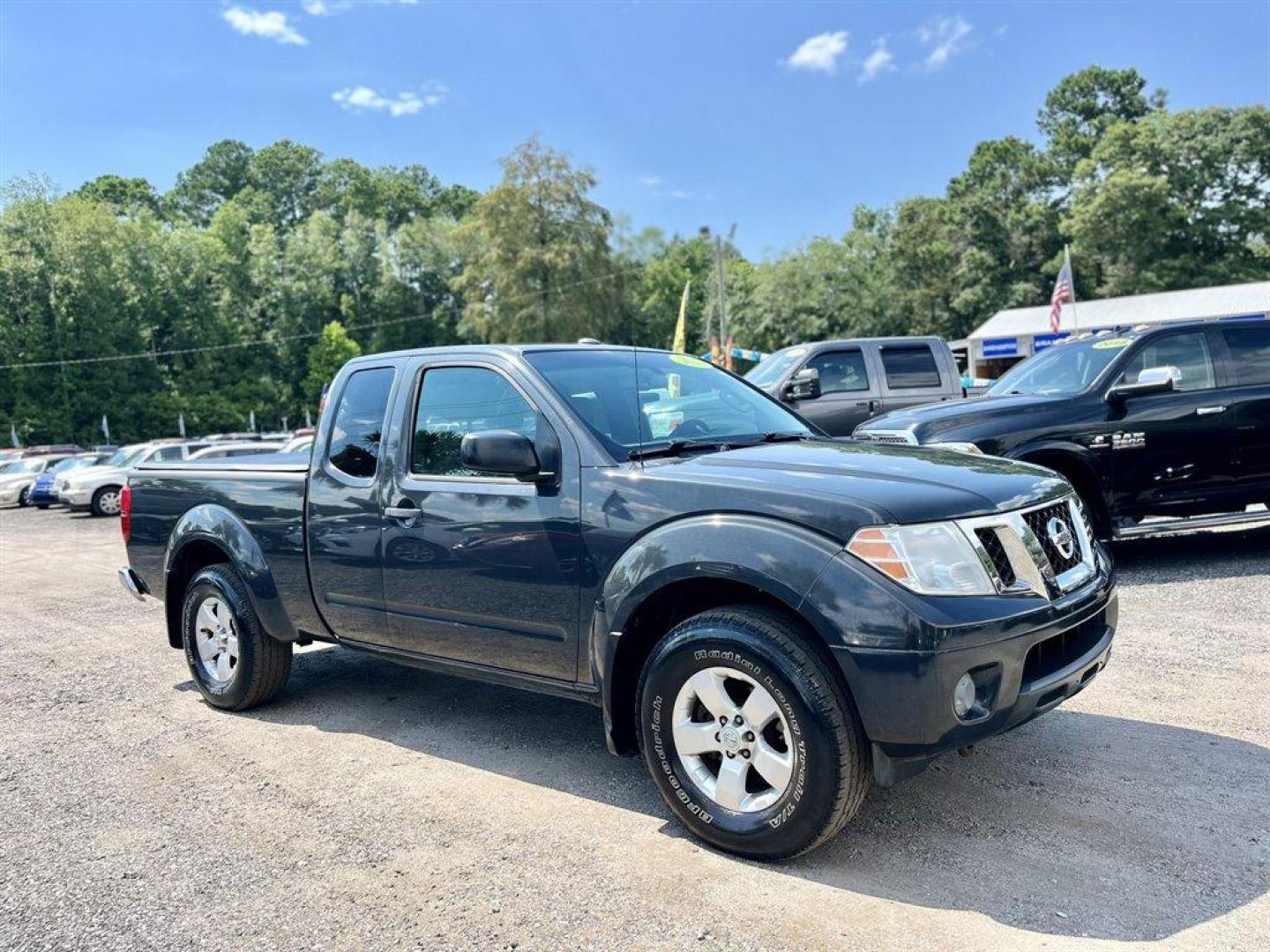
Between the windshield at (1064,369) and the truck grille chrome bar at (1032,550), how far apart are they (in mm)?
4573

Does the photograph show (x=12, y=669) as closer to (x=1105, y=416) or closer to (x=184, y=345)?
(x=1105, y=416)

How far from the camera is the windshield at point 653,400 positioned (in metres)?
3.85

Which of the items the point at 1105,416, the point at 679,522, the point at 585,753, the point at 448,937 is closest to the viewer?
the point at 448,937

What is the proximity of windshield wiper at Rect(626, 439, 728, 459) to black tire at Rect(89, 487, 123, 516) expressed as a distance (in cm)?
2085

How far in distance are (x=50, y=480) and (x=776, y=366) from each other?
68.8ft

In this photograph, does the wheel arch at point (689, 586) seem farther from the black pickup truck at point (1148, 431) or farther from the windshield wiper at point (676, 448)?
the black pickup truck at point (1148, 431)

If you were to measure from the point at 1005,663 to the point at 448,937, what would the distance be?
193cm

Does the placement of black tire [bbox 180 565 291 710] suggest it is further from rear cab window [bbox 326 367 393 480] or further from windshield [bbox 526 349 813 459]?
windshield [bbox 526 349 813 459]

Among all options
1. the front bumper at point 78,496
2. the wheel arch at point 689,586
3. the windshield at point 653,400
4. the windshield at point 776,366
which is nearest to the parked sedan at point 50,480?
the front bumper at point 78,496

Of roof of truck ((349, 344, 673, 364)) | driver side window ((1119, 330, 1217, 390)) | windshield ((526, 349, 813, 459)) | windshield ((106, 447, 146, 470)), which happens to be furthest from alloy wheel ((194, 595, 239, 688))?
windshield ((106, 447, 146, 470))

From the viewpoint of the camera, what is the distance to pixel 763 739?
3102mm

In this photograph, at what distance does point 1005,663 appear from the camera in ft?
9.67

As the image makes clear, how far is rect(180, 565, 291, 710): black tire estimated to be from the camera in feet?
16.4

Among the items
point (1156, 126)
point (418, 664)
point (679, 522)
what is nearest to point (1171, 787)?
point (679, 522)
